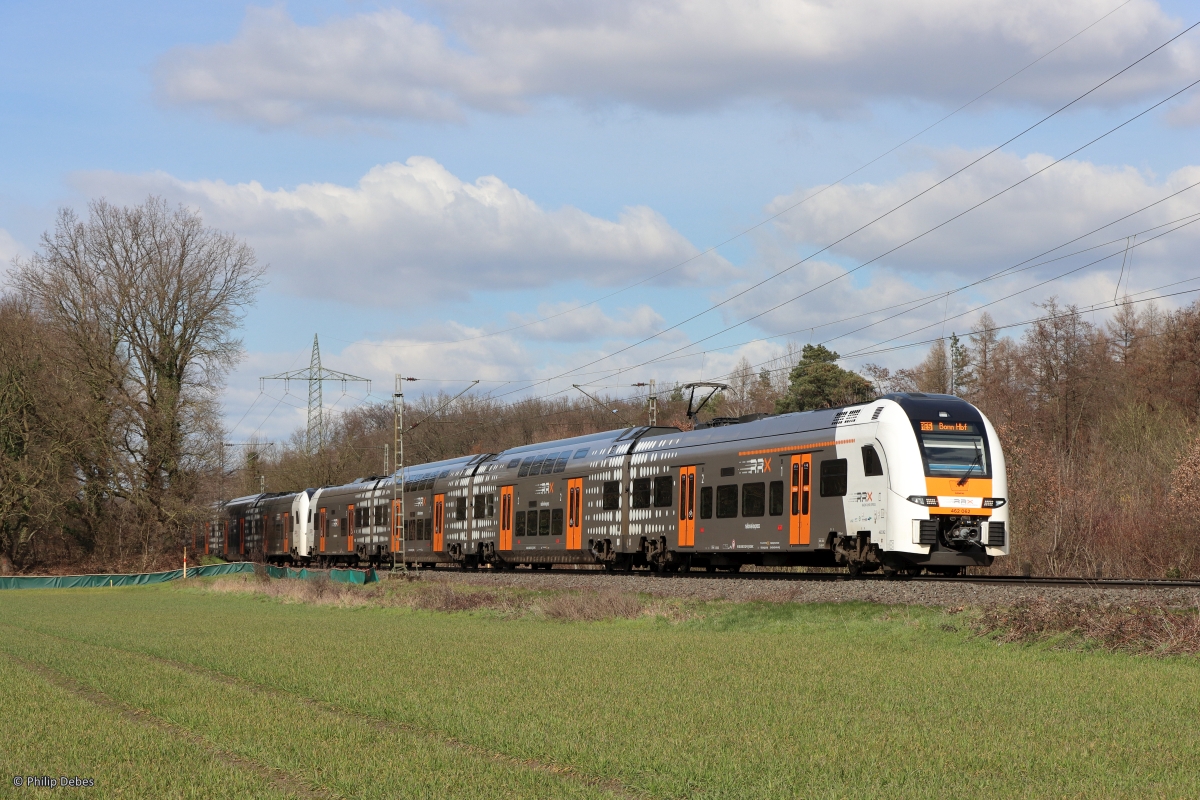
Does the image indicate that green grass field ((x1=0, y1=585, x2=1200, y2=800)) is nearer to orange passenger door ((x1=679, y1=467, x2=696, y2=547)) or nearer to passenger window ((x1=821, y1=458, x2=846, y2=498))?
passenger window ((x1=821, y1=458, x2=846, y2=498))

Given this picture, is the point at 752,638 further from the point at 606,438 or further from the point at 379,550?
the point at 379,550

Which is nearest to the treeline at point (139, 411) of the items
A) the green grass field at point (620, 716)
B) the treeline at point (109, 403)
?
the treeline at point (109, 403)

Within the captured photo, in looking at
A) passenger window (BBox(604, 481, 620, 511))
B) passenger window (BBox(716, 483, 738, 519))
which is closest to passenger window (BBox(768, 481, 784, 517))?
passenger window (BBox(716, 483, 738, 519))

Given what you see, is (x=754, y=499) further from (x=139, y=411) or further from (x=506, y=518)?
(x=139, y=411)

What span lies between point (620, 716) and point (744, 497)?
18.5 meters

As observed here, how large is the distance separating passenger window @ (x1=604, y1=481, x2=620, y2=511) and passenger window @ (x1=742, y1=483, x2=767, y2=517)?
23.1 feet

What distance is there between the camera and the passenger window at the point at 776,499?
2903 cm

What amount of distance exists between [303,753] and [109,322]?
53049mm

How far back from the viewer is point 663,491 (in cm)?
3412

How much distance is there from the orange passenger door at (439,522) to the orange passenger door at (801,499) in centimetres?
2281

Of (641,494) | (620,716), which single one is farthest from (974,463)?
(620,716)

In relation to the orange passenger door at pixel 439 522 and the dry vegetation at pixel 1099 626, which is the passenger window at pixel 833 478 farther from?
the orange passenger door at pixel 439 522

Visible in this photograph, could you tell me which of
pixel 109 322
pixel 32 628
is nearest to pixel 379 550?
pixel 109 322

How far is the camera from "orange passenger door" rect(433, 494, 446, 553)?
48906 millimetres
